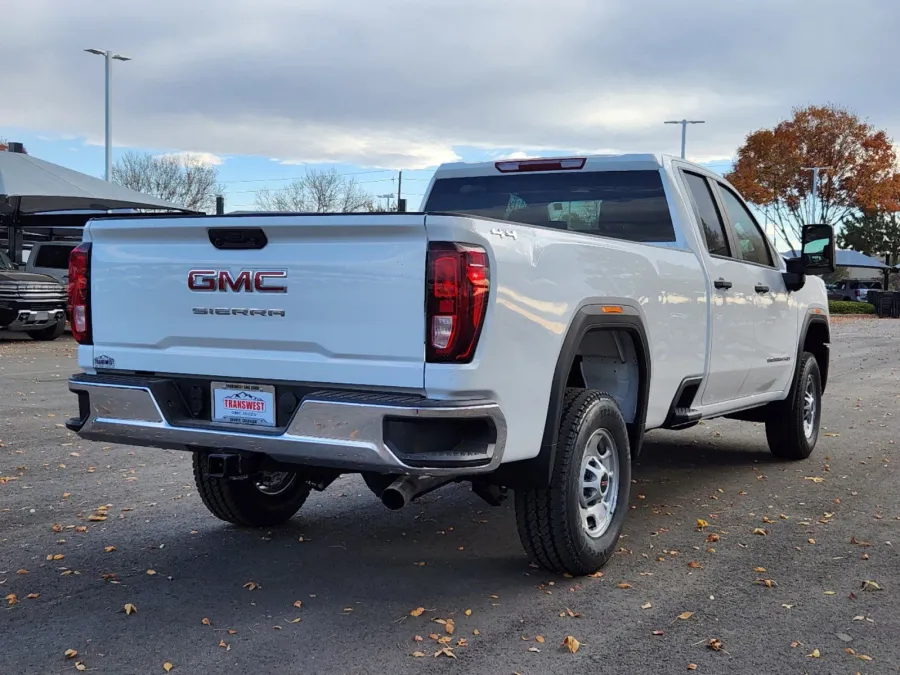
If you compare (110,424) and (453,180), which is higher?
(453,180)

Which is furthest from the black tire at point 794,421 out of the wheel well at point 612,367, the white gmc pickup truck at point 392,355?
the wheel well at point 612,367

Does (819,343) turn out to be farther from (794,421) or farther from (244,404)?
(244,404)

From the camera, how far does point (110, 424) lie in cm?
433

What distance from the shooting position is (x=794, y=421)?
24.7 ft

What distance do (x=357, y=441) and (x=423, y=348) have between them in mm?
447

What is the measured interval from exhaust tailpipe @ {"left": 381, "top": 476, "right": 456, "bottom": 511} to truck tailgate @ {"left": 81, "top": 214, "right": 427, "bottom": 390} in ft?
1.46

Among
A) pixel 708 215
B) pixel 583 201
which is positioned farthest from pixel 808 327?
pixel 583 201

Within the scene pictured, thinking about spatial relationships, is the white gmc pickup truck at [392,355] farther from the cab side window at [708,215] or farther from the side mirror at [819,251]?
the side mirror at [819,251]

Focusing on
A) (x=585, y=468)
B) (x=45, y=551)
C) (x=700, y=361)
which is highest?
(x=700, y=361)

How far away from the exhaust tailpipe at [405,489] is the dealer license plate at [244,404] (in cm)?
57

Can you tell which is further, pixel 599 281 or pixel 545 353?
pixel 599 281

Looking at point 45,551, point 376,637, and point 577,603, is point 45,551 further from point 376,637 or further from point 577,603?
point 577,603

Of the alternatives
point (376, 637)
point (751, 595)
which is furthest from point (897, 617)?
point (376, 637)

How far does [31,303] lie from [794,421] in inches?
599
